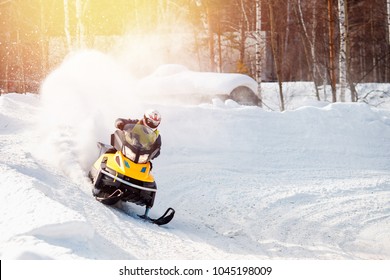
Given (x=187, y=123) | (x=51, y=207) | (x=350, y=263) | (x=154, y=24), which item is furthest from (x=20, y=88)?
(x=350, y=263)

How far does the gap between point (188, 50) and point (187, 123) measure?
1868cm

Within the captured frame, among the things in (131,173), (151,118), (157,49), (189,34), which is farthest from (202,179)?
(189,34)

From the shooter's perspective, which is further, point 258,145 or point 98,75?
point 98,75

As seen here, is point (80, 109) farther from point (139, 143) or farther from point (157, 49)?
point (157, 49)

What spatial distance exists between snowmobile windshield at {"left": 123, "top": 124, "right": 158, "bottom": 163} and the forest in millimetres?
14674

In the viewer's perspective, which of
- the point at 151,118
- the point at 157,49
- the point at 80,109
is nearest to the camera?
the point at 151,118

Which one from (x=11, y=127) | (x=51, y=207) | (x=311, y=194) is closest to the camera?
(x=51, y=207)

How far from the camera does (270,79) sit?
3044 cm

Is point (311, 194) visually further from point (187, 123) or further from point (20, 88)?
point (20, 88)

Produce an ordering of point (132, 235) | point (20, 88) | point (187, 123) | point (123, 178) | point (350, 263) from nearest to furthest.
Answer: point (350, 263) → point (132, 235) → point (123, 178) → point (187, 123) → point (20, 88)

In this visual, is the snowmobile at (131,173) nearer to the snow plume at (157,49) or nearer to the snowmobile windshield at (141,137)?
the snowmobile windshield at (141,137)

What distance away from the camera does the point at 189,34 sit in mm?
29578

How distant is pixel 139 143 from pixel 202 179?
2.59 metres

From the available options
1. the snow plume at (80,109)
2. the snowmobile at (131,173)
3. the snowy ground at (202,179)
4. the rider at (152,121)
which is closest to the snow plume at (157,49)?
the snowy ground at (202,179)
